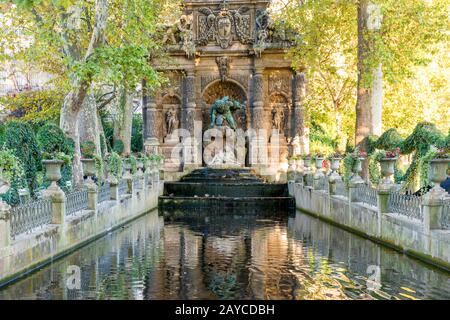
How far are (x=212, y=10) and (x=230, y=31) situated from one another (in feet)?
4.34

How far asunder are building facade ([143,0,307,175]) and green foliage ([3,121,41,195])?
14.8 m

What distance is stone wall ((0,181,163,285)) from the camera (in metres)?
10.3

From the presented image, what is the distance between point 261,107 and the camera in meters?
29.9

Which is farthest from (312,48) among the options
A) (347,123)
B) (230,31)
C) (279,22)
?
(347,123)

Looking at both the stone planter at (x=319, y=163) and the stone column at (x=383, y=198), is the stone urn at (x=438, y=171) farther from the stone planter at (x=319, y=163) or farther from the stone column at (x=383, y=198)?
the stone planter at (x=319, y=163)

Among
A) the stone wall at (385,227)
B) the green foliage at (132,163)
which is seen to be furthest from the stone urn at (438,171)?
the green foliage at (132,163)

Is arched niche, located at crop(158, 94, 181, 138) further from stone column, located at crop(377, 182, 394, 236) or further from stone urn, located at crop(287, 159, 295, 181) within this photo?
stone column, located at crop(377, 182, 394, 236)

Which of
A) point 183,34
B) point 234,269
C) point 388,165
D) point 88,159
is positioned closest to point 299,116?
point 183,34

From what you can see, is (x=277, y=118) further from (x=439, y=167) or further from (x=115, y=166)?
(x=439, y=167)

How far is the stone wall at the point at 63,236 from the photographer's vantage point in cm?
1034

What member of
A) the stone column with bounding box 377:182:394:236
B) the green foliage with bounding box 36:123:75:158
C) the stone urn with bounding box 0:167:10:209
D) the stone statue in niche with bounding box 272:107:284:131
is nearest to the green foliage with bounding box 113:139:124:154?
the stone statue in niche with bounding box 272:107:284:131

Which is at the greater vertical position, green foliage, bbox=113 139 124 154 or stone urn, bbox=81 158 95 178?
green foliage, bbox=113 139 124 154

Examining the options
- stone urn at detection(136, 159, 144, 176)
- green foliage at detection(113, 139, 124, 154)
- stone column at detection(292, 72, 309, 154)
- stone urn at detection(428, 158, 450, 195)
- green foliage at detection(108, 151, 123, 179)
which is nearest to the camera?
stone urn at detection(428, 158, 450, 195)
